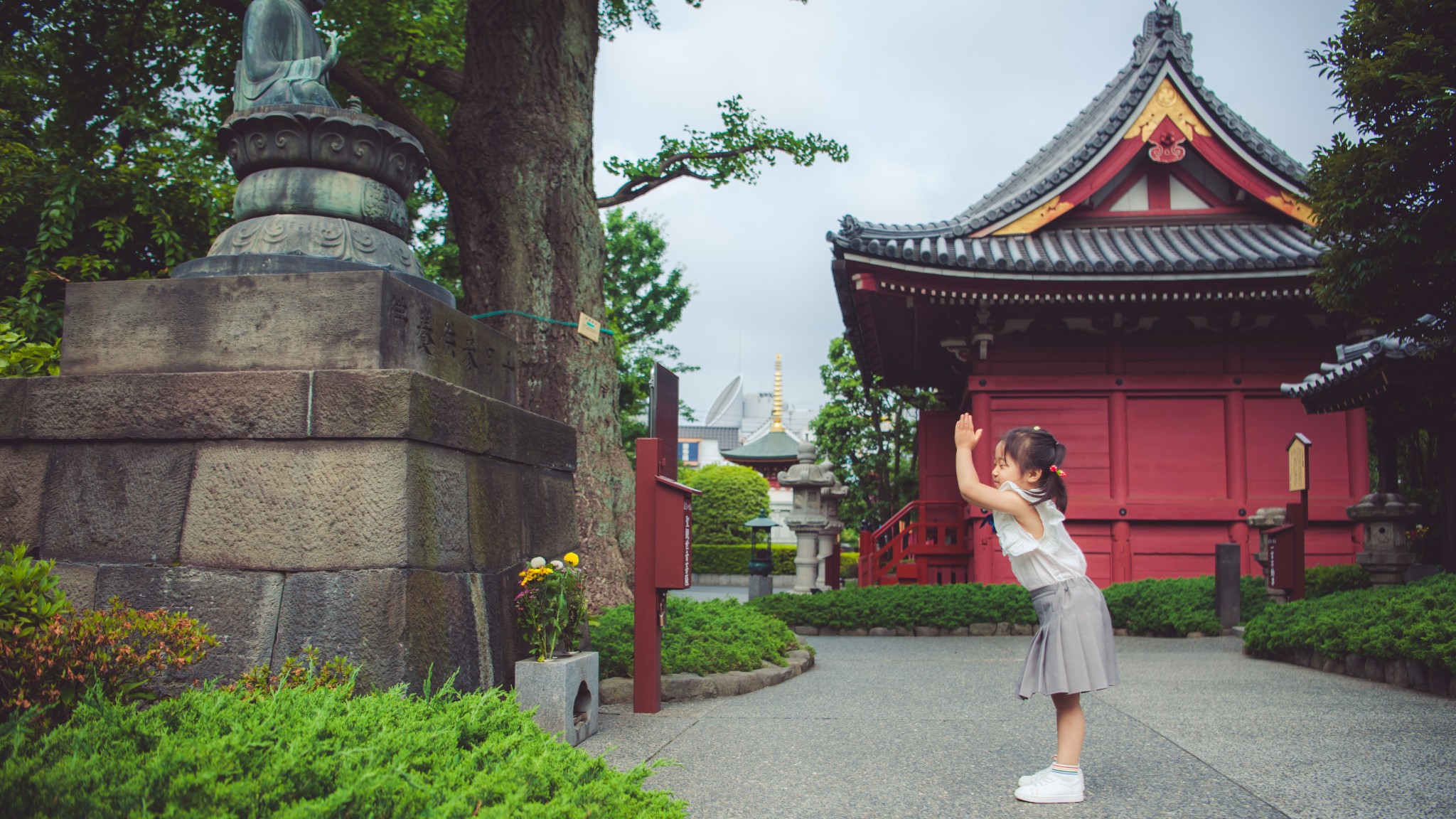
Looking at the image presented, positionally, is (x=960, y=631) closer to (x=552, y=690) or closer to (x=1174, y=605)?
(x=1174, y=605)

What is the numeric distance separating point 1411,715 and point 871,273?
706 cm

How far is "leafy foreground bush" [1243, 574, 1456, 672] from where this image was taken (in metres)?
6.11

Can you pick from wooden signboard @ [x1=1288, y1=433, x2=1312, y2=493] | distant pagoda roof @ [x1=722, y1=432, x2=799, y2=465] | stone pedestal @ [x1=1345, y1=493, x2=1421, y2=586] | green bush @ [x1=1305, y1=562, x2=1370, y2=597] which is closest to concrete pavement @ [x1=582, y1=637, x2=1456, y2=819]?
wooden signboard @ [x1=1288, y1=433, x2=1312, y2=493]

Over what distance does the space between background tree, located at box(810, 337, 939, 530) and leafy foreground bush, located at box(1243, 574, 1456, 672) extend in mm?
14931

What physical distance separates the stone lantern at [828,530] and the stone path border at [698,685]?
8.00 meters

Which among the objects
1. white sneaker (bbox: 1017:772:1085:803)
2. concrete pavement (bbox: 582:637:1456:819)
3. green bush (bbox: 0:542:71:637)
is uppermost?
green bush (bbox: 0:542:71:637)

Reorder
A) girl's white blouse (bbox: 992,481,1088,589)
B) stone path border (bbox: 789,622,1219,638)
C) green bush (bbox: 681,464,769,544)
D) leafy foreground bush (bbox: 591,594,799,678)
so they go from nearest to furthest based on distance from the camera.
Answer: girl's white blouse (bbox: 992,481,1088,589)
leafy foreground bush (bbox: 591,594,799,678)
stone path border (bbox: 789,622,1219,638)
green bush (bbox: 681,464,769,544)

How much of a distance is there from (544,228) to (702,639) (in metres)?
3.82

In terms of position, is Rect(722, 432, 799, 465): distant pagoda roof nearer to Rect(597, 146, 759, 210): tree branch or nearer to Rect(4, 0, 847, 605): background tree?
Rect(597, 146, 759, 210): tree branch

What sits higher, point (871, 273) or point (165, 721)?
point (871, 273)

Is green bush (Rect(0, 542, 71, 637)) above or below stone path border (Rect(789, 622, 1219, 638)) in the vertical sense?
above

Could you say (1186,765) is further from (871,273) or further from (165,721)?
(871,273)

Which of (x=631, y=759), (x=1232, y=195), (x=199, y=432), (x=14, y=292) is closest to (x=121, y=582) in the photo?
(x=199, y=432)

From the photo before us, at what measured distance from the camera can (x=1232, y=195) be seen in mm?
13016
